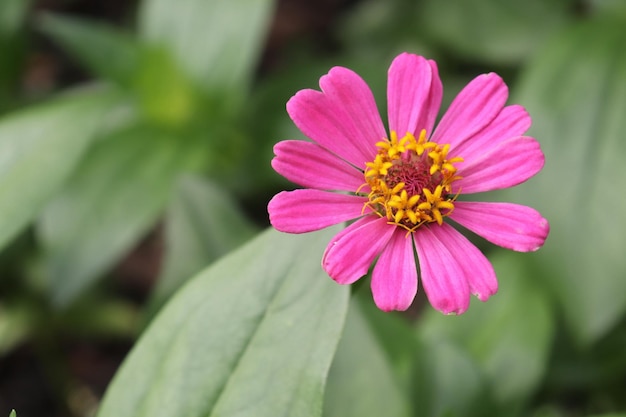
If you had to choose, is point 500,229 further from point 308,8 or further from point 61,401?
point 308,8

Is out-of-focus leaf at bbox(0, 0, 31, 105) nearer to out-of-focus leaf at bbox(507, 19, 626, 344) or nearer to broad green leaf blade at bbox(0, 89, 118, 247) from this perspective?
broad green leaf blade at bbox(0, 89, 118, 247)

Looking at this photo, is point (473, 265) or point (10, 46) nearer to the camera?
point (473, 265)

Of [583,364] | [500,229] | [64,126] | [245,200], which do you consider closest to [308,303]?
[500,229]

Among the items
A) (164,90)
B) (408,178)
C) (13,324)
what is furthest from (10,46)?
(408,178)

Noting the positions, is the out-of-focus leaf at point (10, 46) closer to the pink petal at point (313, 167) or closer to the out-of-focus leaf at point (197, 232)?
the out-of-focus leaf at point (197, 232)

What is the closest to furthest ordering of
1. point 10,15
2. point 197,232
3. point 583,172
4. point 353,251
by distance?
point 353,251 < point 197,232 < point 583,172 < point 10,15

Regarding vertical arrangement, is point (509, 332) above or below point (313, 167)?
below

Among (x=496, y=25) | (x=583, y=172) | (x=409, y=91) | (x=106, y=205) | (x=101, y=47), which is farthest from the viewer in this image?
(x=496, y=25)

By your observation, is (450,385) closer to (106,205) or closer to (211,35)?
(106,205)

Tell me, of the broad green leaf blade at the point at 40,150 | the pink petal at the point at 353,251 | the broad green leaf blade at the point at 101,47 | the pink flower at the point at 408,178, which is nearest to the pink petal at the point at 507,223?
the pink flower at the point at 408,178
